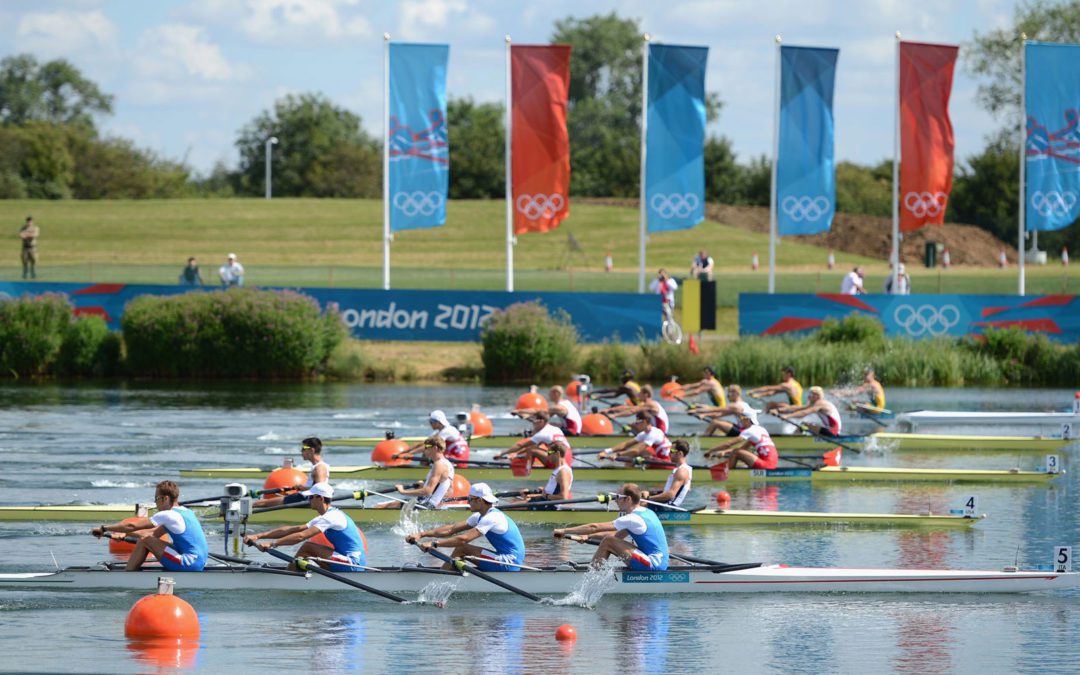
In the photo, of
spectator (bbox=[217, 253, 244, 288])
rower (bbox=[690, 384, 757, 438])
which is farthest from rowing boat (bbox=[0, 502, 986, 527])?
spectator (bbox=[217, 253, 244, 288])

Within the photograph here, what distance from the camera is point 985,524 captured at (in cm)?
2172

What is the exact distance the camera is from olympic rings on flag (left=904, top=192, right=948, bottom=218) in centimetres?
4016

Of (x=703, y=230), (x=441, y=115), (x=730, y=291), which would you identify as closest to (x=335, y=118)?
(x=703, y=230)

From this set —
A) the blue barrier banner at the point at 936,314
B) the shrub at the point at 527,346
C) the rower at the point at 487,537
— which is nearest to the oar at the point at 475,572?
the rower at the point at 487,537

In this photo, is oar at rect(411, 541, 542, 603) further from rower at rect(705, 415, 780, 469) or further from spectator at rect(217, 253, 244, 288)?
spectator at rect(217, 253, 244, 288)

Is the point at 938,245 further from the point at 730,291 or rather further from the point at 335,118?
the point at 335,118

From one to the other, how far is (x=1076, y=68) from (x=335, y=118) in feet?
230

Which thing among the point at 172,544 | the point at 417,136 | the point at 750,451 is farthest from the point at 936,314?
the point at 172,544

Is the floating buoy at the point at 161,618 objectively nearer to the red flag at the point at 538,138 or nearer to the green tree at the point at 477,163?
the red flag at the point at 538,138

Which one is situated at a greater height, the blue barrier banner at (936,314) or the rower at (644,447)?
the blue barrier banner at (936,314)

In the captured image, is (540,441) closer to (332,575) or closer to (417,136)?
(332,575)

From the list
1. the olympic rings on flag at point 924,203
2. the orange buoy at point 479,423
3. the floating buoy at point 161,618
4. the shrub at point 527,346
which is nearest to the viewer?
the floating buoy at point 161,618

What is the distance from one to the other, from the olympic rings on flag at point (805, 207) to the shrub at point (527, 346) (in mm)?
6659

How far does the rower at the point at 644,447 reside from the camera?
2452 cm
